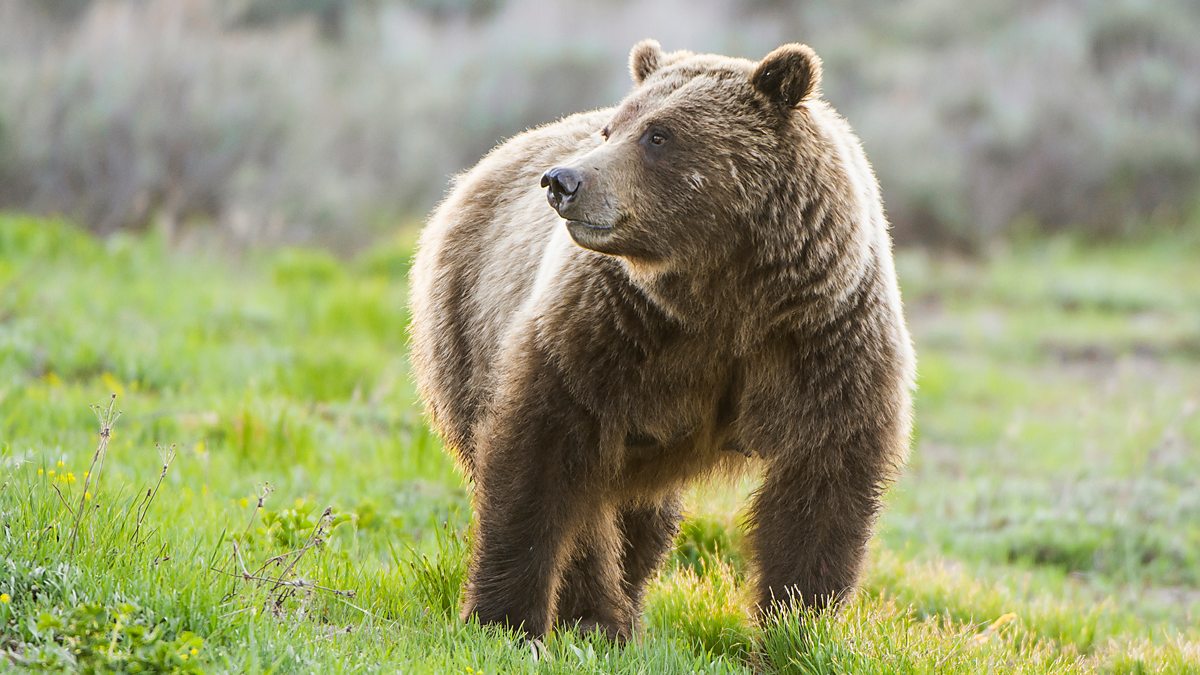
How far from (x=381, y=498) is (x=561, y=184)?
239 centimetres

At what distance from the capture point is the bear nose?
145 inches

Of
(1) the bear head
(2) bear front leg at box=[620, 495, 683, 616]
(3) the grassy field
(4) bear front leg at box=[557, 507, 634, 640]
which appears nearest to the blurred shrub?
(3) the grassy field

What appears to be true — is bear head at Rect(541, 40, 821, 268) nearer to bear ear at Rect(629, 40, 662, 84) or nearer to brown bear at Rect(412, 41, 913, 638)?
brown bear at Rect(412, 41, 913, 638)

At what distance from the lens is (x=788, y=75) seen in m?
4.01

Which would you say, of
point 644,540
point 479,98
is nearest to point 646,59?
point 644,540

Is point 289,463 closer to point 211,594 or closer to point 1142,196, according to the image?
point 211,594

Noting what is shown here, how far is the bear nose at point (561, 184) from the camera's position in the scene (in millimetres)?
3688

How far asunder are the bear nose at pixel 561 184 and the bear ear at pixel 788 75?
0.68 m

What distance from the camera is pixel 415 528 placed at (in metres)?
5.44

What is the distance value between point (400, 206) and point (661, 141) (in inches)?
406

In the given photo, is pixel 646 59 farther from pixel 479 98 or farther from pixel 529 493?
pixel 479 98

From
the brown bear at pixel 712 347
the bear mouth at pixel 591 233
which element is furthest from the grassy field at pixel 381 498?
the bear mouth at pixel 591 233

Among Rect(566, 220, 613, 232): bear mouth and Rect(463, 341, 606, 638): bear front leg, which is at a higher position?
Rect(566, 220, 613, 232): bear mouth

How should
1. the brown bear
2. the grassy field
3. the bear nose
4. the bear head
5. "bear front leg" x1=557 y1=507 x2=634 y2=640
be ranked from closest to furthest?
the grassy field
the bear nose
the bear head
the brown bear
"bear front leg" x1=557 y1=507 x2=634 y2=640
